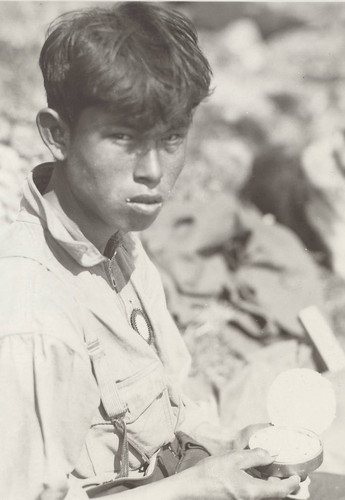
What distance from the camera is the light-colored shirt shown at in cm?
130

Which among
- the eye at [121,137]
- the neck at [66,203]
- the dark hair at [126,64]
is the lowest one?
the neck at [66,203]

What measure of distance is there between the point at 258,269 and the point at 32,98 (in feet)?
5.21

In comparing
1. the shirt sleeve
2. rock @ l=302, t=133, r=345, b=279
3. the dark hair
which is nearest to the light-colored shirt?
the shirt sleeve

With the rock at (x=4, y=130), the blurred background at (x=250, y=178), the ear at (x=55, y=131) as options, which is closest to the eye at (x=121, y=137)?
the ear at (x=55, y=131)

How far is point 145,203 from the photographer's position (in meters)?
1.51

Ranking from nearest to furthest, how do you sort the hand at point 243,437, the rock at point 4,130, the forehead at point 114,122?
the forehead at point 114,122 → the hand at point 243,437 → the rock at point 4,130

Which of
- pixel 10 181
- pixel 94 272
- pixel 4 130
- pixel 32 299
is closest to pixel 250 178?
pixel 4 130

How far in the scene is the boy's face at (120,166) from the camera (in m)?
1.45

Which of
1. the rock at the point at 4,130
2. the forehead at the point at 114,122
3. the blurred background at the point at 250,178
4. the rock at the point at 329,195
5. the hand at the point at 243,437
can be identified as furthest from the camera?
the rock at the point at 329,195

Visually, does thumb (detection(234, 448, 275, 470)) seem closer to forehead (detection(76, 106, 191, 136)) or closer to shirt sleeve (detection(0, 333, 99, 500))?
shirt sleeve (detection(0, 333, 99, 500))

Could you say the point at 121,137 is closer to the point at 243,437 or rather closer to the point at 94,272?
the point at 94,272

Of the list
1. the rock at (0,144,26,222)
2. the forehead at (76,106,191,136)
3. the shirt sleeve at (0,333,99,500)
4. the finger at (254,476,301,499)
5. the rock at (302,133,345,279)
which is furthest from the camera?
the rock at (302,133,345,279)

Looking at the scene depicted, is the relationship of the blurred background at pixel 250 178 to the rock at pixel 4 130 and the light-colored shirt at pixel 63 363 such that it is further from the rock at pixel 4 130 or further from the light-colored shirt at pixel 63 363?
the light-colored shirt at pixel 63 363

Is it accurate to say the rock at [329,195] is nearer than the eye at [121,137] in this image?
No
